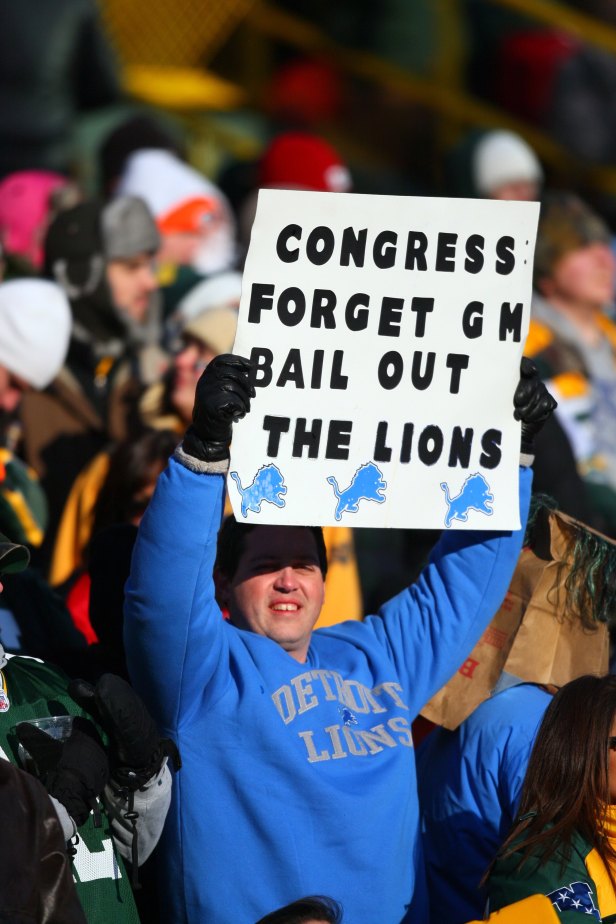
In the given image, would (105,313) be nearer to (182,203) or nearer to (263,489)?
(182,203)

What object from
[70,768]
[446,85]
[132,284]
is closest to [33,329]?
[132,284]

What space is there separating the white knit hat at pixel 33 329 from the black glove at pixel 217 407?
2.26 m

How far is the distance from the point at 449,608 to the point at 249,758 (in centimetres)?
67

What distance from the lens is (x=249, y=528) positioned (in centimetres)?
357

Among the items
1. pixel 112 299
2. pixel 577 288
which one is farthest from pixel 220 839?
pixel 577 288

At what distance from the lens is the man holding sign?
3125mm

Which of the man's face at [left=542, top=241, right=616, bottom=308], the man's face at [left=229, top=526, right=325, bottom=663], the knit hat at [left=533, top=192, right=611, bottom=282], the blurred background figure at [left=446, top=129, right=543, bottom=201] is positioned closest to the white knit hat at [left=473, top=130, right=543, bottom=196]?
the blurred background figure at [left=446, top=129, right=543, bottom=201]

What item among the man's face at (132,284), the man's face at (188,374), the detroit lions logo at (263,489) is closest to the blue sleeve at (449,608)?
the detroit lions logo at (263,489)

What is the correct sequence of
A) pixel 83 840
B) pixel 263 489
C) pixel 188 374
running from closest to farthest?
pixel 83 840
pixel 263 489
pixel 188 374

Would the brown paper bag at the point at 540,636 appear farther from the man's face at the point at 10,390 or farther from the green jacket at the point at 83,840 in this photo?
the man's face at the point at 10,390

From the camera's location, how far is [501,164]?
7.97 m

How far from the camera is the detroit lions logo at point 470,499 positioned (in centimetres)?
353

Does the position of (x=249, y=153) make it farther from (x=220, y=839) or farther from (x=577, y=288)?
(x=220, y=839)

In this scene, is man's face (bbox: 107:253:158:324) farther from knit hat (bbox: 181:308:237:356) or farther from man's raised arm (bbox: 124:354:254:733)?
man's raised arm (bbox: 124:354:254:733)
